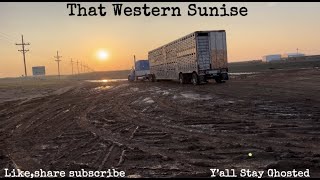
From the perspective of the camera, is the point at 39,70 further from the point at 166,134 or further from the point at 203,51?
the point at 166,134

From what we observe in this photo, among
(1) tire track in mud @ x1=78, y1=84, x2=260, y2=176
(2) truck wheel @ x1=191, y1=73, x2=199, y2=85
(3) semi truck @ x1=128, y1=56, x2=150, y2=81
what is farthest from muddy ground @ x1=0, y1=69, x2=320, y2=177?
(3) semi truck @ x1=128, y1=56, x2=150, y2=81

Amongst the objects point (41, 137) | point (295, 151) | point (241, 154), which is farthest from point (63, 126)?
point (295, 151)

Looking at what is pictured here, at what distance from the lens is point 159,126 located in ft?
36.9

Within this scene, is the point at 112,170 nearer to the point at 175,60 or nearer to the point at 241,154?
the point at 241,154

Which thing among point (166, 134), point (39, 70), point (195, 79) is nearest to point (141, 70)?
point (195, 79)

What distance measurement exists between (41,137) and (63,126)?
1811 mm

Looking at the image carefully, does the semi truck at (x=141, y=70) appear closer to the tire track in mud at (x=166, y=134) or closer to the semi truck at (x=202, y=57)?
the semi truck at (x=202, y=57)

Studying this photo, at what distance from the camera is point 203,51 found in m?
28.5

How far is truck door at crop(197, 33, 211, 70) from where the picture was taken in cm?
2836

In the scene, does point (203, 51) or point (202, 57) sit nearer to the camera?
point (203, 51)

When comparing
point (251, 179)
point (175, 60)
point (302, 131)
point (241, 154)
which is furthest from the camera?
point (175, 60)

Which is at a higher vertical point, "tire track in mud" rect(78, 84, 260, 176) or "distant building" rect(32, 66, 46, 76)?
"distant building" rect(32, 66, 46, 76)

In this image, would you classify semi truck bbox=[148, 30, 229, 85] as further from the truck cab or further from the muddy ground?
the truck cab

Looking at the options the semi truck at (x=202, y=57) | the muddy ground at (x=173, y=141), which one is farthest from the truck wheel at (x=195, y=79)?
the muddy ground at (x=173, y=141)
